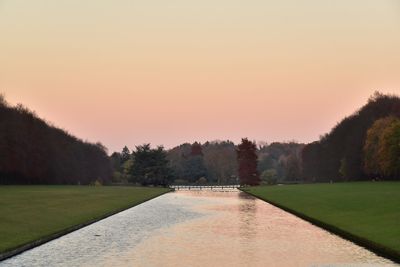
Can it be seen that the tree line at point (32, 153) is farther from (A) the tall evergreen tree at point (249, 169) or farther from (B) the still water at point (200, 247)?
(B) the still water at point (200, 247)

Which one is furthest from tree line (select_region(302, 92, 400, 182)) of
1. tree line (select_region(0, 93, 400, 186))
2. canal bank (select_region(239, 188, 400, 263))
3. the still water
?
the still water

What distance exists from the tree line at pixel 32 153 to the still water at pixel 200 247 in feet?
235

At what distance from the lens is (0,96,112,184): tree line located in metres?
99.2

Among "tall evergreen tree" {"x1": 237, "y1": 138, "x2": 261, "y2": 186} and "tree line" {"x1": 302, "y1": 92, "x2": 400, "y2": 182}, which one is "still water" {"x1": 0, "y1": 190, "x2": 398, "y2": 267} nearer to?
"tree line" {"x1": 302, "y1": 92, "x2": 400, "y2": 182}

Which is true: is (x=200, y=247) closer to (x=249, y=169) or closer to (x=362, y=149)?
(x=362, y=149)

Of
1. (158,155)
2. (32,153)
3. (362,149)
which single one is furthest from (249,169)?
(32,153)

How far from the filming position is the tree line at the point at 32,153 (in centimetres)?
9925

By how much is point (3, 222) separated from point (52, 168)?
92852 mm

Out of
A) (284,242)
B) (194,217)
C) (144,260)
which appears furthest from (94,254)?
(194,217)

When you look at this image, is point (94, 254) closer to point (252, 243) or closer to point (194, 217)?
point (252, 243)

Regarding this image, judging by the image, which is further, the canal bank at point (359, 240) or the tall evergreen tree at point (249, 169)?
the tall evergreen tree at point (249, 169)

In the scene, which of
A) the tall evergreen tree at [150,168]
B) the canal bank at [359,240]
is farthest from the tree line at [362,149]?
the canal bank at [359,240]

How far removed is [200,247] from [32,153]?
302ft

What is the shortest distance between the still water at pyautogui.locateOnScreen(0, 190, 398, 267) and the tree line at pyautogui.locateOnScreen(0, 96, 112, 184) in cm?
7164
